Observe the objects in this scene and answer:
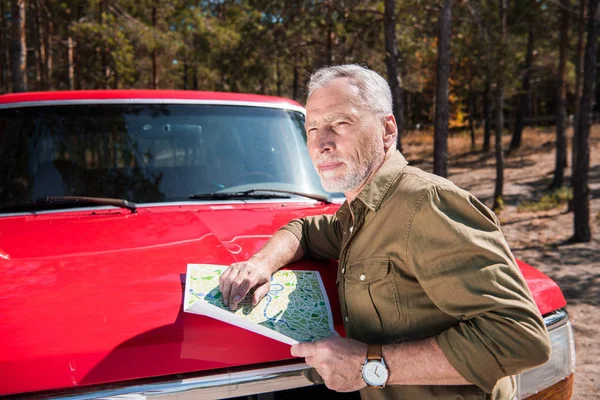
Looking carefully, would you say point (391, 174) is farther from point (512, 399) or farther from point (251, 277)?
point (512, 399)

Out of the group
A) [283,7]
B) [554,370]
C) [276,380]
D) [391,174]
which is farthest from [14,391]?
[283,7]

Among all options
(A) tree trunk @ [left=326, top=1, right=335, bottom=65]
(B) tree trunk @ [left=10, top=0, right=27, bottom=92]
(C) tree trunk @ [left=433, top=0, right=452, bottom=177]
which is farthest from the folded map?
(A) tree trunk @ [left=326, top=1, right=335, bottom=65]

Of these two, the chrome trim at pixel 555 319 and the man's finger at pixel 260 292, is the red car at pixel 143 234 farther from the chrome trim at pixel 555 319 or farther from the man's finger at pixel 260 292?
the man's finger at pixel 260 292

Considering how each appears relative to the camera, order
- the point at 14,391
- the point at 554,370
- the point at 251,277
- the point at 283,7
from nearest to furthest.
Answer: the point at 14,391, the point at 251,277, the point at 554,370, the point at 283,7

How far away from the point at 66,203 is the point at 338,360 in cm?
171

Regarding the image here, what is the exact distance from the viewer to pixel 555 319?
1934mm

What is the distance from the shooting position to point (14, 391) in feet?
4.41

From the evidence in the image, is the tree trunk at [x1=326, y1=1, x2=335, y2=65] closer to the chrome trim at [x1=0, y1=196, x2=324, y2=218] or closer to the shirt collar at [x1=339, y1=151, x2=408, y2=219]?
the chrome trim at [x1=0, y1=196, x2=324, y2=218]

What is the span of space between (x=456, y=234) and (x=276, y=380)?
0.64 metres

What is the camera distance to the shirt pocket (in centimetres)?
152

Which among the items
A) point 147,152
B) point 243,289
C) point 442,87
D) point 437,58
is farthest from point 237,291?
point 437,58

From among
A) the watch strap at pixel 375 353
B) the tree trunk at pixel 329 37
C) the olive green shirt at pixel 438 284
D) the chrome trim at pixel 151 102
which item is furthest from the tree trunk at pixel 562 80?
the watch strap at pixel 375 353

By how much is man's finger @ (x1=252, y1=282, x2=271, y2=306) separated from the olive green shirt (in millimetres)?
248

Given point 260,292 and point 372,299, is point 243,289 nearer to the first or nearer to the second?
point 260,292
